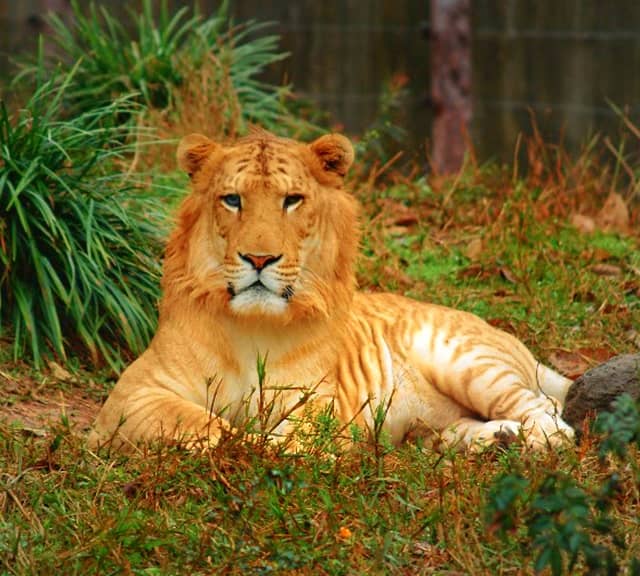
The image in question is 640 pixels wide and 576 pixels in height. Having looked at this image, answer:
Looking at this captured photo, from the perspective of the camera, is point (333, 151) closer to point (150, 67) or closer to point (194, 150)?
point (194, 150)

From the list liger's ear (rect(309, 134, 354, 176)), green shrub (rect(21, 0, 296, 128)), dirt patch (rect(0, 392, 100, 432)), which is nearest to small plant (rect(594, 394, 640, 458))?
liger's ear (rect(309, 134, 354, 176))

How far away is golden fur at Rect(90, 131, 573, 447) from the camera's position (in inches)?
214

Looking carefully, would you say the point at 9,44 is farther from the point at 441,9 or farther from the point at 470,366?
the point at 470,366

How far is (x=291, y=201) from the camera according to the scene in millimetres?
5598

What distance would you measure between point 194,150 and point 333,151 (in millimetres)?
578

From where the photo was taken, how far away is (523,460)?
4945 millimetres

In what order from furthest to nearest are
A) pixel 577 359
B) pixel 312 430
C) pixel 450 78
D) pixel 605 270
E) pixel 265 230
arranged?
pixel 450 78 → pixel 605 270 → pixel 577 359 → pixel 265 230 → pixel 312 430

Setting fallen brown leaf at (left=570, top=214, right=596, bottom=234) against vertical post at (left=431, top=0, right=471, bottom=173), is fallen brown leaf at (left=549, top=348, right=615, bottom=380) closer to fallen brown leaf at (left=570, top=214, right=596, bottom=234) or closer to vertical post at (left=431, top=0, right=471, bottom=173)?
fallen brown leaf at (left=570, top=214, right=596, bottom=234)

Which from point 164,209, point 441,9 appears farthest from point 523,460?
point 441,9

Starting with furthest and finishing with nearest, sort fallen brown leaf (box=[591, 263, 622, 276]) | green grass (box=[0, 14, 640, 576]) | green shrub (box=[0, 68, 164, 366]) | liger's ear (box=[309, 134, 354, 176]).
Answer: fallen brown leaf (box=[591, 263, 622, 276]) < green shrub (box=[0, 68, 164, 366]) < liger's ear (box=[309, 134, 354, 176]) < green grass (box=[0, 14, 640, 576])

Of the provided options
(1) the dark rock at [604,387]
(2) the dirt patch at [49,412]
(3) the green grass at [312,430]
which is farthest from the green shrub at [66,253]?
(1) the dark rock at [604,387]

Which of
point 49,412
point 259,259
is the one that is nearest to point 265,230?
point 259,259

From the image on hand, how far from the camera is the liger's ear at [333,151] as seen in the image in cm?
576

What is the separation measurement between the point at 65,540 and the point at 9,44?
9.48 m
